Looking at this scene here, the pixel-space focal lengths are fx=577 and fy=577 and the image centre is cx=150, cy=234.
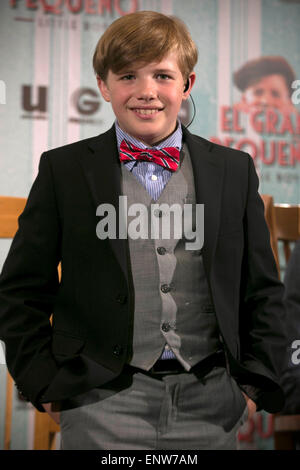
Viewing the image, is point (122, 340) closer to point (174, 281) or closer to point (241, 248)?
point (174, 281)

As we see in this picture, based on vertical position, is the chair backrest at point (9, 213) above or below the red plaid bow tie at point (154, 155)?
below

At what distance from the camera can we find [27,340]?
1.02 meters

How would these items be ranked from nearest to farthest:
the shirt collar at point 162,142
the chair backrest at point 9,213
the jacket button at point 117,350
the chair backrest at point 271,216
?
1. the jacket button at point 117,350
2. the shirt collar at point 162,142
3. the chair backrest at point 9,213
4. the chair backrest at point 271,216

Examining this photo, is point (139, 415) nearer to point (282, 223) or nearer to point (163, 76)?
point (163, 76)

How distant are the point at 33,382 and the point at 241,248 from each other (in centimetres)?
45

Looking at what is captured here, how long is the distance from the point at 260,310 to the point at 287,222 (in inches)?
30.0

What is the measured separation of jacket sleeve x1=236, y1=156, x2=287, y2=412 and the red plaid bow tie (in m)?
0.16

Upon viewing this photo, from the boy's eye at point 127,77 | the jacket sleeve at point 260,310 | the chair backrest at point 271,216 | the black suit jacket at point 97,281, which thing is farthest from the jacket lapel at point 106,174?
the chair backrest at point 271,216

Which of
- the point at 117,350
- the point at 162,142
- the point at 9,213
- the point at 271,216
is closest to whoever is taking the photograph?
the point at 117,350

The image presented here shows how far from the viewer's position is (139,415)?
1.01 meters

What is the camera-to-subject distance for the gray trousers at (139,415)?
101 centimetres

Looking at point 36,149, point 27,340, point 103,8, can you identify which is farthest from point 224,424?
point 103,8

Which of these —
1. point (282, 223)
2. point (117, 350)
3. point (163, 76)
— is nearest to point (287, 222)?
point (282, 223)

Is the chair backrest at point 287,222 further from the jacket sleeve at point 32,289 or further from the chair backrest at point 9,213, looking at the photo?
the jacket sleeve at point 32,289
